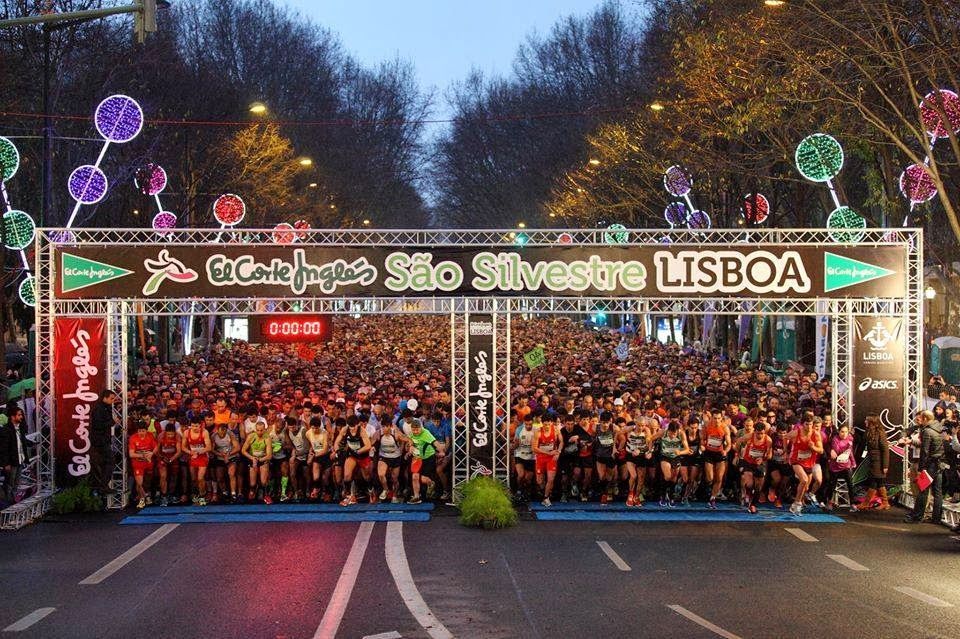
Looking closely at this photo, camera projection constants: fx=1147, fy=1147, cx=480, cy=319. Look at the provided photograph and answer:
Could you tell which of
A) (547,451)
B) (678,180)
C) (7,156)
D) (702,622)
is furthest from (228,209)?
(702,622)

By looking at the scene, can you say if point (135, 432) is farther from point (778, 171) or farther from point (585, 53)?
point (585, 53)

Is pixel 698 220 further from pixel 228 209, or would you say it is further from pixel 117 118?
pixel 117 118

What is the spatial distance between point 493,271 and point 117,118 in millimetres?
10049

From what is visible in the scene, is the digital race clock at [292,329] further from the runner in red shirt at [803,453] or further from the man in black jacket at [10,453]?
A: the runner in red shirt at [803,453]

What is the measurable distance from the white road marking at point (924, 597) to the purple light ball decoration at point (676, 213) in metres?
27.6

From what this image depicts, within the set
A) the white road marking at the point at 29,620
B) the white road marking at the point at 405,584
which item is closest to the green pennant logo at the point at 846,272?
the white road marking at the point at 405,584

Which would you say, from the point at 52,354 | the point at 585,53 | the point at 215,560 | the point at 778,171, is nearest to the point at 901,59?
the point at 215,560

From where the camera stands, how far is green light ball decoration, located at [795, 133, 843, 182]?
2214 cm

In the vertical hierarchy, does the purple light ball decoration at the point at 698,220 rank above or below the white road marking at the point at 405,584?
above

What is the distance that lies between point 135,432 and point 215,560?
14.4 ft

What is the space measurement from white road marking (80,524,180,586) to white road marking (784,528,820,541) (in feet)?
27.7

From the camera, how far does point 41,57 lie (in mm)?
27734

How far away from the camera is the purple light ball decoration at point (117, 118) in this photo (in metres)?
23.4

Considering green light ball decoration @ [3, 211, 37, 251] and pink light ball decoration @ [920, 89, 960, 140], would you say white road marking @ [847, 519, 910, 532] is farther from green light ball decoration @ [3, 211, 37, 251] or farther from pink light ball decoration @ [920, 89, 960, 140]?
green light ball decoration @ [3, 211, 37, 251]
